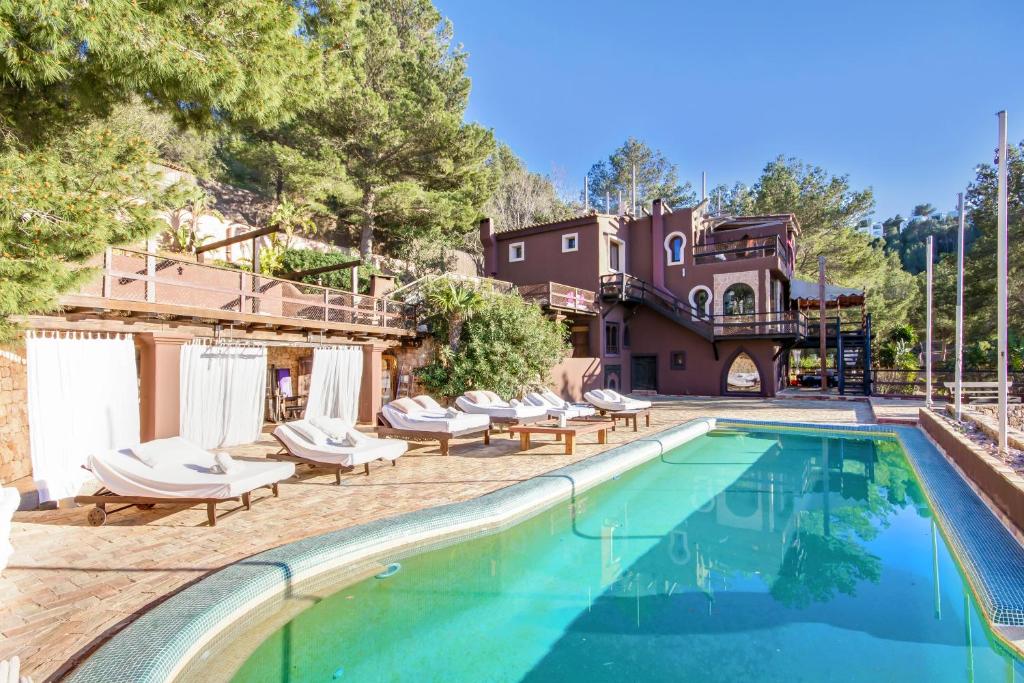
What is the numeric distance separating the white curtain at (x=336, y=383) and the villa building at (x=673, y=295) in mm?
9577

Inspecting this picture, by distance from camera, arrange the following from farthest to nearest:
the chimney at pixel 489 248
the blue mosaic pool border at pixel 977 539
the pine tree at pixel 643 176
A: 1. the pine tree at pixel 643 176
2. the chimney at pixel 489 248
3. the blue mosaic pool border at pixel 977 539

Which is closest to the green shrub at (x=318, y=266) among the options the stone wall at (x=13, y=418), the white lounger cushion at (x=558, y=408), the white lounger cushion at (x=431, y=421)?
the white lounger cushion at (x=558, y=408)

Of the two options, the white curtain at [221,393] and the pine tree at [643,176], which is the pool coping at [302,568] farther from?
the pine tree at [643,176]

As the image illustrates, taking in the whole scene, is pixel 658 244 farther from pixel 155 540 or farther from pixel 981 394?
pixel 155 540

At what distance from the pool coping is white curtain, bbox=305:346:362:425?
639 centimetres

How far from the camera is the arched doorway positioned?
70.7ft

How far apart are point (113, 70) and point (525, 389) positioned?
471 inches

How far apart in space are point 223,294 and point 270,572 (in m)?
7.95

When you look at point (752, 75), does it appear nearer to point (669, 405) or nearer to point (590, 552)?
point (669, 405)

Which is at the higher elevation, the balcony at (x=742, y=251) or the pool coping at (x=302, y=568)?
the balcony at (x=742, y=251)

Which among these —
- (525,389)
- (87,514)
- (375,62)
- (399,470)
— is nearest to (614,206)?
(375,62)

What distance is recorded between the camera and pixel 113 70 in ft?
18.8

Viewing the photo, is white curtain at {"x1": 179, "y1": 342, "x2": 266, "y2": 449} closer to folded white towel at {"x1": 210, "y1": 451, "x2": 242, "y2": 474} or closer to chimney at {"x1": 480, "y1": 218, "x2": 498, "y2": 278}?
folded white towel at {"x1": 210, "y1": 451, "x2": 242, "y2": 474}

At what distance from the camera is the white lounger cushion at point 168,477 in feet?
18.6
